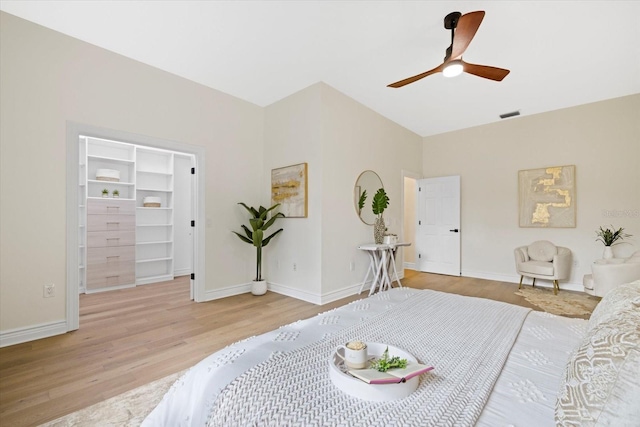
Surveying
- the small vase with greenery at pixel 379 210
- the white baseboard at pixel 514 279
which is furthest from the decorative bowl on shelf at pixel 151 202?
the white baseboard at pixel 514 279

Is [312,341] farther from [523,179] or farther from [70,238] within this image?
[523,179]

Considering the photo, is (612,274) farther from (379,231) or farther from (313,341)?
(313,341)

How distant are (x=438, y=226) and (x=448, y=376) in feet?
16.9

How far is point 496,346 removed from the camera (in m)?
1.14

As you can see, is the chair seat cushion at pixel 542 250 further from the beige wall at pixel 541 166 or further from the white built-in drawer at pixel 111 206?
the white built-in drawer at pixel 111 206

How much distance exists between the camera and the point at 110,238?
4398mm

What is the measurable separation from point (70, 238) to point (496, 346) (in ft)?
11.9

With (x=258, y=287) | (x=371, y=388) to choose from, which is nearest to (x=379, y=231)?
(x=258, y=287)

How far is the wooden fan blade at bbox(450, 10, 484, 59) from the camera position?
2006mm

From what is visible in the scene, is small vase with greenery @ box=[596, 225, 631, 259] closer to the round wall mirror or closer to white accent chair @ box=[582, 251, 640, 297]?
white accent chair @ box=[582, 251, 640, 297]

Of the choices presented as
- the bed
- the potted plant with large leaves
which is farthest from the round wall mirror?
the bed

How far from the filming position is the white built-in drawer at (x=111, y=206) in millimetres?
4268

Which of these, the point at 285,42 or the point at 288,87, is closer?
the point at 285,42

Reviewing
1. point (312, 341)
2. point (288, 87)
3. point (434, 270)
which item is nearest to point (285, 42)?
point (288, 87)
